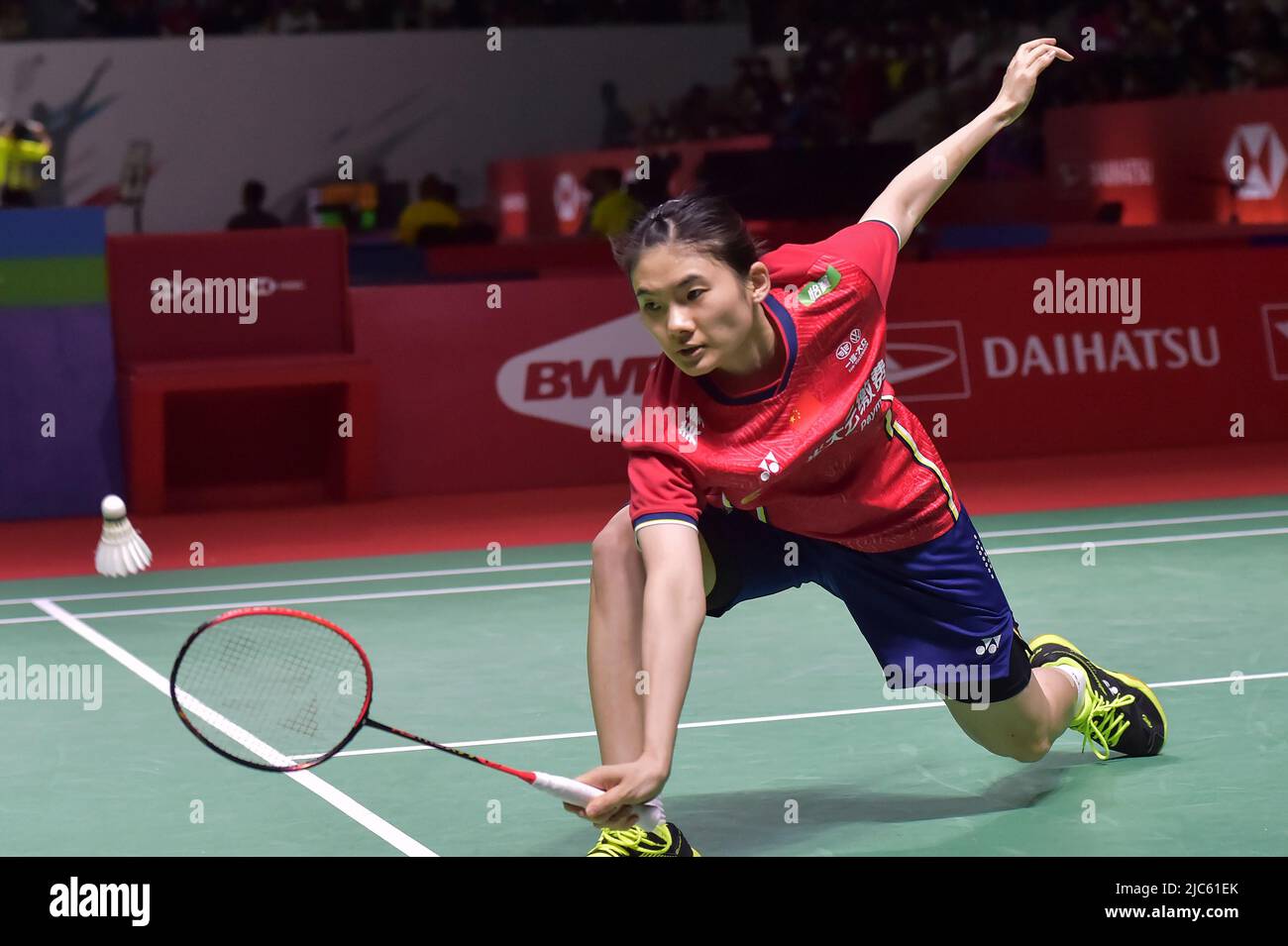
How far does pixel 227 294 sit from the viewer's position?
1004 centimetres

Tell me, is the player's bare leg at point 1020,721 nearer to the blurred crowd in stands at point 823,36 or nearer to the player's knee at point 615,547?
the player's knee at point 615,547

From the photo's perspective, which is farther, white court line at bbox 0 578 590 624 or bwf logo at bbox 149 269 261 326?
bwf logo at bbox 149 269 261 326

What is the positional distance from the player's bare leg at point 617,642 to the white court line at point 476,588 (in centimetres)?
370

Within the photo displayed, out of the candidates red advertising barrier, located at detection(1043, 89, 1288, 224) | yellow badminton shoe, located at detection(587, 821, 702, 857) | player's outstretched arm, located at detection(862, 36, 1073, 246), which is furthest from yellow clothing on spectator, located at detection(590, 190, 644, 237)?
yellow badminton shoe, located at detection(587, 821, 702, 857)

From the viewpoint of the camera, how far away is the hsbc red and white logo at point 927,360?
1063cm

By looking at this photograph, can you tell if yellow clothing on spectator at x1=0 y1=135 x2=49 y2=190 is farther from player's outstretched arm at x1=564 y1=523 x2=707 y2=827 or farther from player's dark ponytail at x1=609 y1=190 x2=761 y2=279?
player's outstretched arm at x1=564 y1=523 x2=707 y2=827

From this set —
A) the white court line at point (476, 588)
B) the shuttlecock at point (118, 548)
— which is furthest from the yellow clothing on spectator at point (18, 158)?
the white court line at point (476, 588)

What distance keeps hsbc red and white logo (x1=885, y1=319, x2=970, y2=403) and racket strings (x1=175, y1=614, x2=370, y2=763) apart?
5.63 m

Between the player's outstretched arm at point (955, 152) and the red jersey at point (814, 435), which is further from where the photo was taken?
the player's outstretched arm at point (955, 152)

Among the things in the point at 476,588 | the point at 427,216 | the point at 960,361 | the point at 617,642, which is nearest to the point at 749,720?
the point at 617,642

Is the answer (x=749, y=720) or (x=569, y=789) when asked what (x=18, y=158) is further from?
(x=569, y=789)

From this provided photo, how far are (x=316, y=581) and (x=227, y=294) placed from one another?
8.35 feet

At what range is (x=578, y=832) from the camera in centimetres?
443

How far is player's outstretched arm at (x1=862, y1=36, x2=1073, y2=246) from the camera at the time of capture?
170 inches
